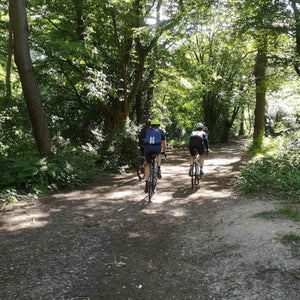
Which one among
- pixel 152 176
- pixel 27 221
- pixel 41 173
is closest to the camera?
pixel 27 221

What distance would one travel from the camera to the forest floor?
12.0 feet

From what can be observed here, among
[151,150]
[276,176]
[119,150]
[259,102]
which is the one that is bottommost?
[276,176]

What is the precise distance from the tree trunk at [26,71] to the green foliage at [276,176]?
632cm

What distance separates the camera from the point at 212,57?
→ 2642cm

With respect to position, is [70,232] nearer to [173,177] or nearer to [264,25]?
[173,177]

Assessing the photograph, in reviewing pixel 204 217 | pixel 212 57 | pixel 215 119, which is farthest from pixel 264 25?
pixel 215 119

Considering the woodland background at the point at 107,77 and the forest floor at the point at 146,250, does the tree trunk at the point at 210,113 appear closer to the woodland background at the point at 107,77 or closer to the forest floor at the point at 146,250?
the woodland background at the point at 107,77

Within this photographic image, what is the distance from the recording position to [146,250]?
16.0 feet

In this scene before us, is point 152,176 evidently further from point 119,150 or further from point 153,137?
point 119,150

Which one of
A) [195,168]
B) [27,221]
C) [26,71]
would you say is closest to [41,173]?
[27,221]

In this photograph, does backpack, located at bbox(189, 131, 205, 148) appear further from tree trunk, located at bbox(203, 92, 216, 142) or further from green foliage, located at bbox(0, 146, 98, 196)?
tree trunk, located at bbox(203, 92, 216, 142)

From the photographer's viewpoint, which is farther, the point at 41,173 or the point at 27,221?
the point at 41,173

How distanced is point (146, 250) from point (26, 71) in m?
6.71

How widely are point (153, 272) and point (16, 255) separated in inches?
85.8
